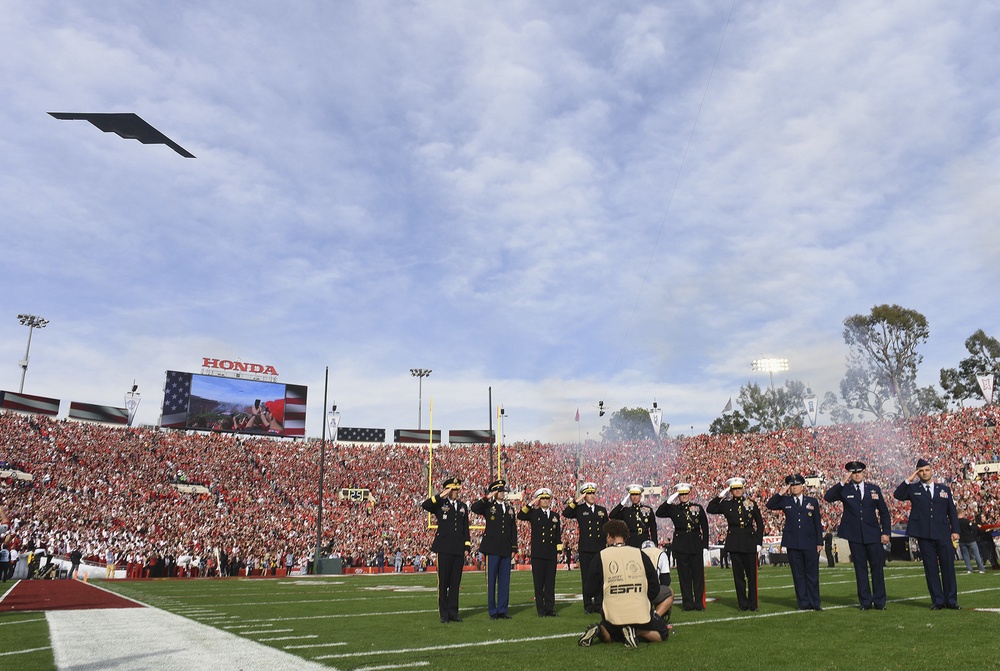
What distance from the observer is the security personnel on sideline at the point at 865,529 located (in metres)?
9.86

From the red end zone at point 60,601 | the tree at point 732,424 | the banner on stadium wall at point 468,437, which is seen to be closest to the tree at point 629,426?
the tree at point 732,424

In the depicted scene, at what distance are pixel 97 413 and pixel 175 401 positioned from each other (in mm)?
5722

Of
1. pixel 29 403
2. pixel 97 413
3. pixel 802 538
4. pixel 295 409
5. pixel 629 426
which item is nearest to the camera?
pixel 802 538

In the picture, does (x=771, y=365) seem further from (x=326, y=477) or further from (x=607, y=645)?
(x=607, y=645)

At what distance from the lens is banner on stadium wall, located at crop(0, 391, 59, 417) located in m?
49.6

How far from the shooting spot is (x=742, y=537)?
10.7 m

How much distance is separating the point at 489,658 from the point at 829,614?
5341mm

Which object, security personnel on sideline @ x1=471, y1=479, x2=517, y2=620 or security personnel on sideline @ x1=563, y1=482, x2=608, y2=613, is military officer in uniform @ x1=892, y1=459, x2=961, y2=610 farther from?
security personnel on sideline @ x1=471, y1=479, x2=517, y2=620

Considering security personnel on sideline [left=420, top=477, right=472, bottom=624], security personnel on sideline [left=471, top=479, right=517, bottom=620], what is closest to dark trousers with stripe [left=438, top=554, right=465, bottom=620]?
security personnel on sideline [left=420, top=477, right=472, bottom=624]

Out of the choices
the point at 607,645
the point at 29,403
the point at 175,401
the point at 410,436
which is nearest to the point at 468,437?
the point at 410,436

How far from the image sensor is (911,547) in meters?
27.0

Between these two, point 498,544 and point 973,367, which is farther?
point 973,367

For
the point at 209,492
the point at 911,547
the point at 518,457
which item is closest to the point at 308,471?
the point at 209,492

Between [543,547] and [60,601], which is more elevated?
[543,547]
